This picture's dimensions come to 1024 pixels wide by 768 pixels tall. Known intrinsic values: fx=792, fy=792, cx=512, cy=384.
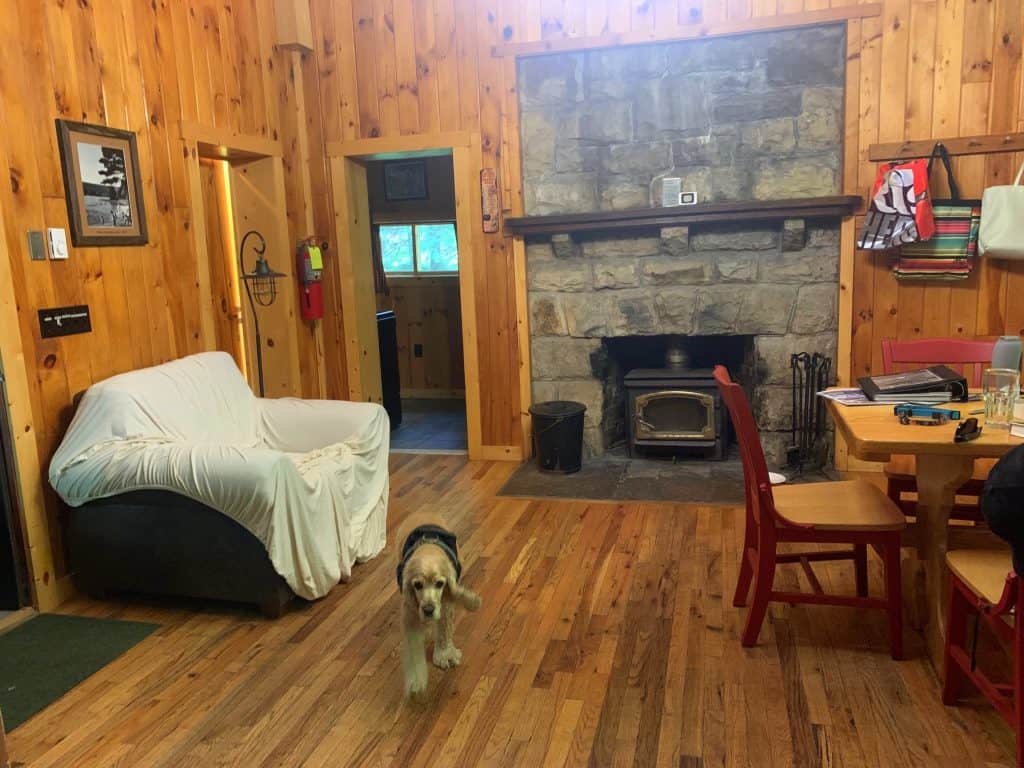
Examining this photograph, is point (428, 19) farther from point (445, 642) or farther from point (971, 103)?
point (445, 642)

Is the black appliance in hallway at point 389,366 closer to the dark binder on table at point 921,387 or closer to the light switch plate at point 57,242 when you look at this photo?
the light switch plate at point 57,242

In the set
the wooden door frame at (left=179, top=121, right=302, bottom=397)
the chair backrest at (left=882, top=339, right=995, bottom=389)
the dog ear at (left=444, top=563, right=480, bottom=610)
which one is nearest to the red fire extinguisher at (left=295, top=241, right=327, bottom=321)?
the wooden door frame at (left=179, top=121, right=302, bottom=397)

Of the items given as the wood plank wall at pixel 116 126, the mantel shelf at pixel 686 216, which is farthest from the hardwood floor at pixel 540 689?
the mantel shelf at pixel 686 216

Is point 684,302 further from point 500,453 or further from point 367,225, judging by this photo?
point 367,225

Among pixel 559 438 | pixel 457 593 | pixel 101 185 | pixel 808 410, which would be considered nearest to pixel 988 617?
pixel 457 593

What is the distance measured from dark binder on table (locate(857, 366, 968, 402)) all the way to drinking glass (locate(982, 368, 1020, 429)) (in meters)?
0.22

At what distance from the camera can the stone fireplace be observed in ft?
13.5

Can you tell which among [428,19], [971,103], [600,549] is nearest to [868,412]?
[600,549]

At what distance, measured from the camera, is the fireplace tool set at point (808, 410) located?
4301mm

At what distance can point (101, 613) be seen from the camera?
2.90m

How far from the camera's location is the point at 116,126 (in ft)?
11.0

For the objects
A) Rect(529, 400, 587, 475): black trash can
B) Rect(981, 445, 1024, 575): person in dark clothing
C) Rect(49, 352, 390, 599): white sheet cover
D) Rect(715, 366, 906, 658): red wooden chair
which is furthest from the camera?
Rect(529, 400, 587, 475): black trash can

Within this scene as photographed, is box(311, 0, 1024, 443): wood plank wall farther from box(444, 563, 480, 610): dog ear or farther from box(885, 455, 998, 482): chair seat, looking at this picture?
box(444, 563, 480, 610): dog ear

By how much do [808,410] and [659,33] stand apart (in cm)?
218
